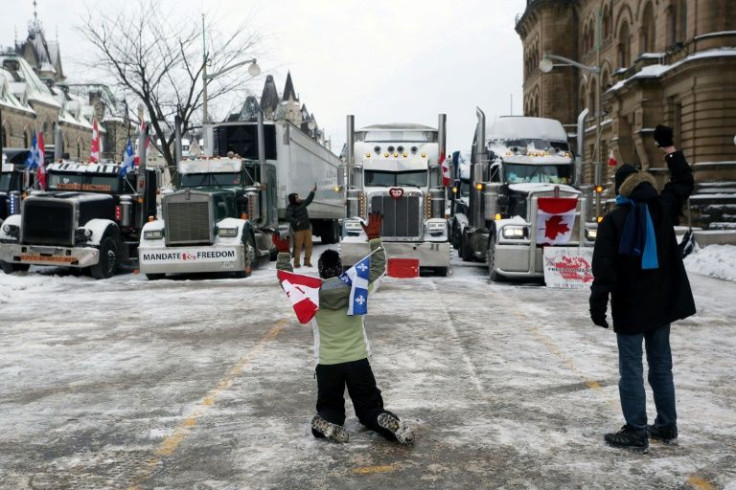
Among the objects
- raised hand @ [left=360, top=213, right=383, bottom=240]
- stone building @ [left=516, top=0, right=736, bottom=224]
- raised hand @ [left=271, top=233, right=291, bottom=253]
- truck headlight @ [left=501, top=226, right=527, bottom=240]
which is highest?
stone building @ [left=516, top=0, right=736, bottom=224]

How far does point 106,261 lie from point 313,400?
12.3 meters

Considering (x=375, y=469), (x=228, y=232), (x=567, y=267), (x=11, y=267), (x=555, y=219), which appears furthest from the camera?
(x=11, y=267)

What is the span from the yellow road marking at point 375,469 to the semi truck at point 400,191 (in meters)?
11.8

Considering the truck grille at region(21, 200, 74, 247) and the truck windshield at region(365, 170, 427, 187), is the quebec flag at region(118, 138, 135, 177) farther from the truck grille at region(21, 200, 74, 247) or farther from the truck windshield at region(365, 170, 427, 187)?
the truck windshield at region(365, 170, 427, 187)

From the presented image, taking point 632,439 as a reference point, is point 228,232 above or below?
above

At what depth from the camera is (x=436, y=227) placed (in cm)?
1717

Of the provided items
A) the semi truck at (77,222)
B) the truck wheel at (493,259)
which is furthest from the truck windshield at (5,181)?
the truck wheel at (493,259)

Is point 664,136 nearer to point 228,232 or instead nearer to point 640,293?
point 640,293

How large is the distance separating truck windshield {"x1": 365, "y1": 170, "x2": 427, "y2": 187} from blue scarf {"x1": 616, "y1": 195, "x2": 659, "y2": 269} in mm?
13149

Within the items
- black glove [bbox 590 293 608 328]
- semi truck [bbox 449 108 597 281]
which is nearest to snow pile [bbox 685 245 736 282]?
semi truck [bbox 449 108 597 281]

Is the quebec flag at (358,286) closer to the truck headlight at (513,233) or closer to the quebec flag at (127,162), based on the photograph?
the truck headlight at (513,233)

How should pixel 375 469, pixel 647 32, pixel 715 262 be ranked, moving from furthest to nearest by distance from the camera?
pixel 647 32, pixel 715 262, pixel 375 469

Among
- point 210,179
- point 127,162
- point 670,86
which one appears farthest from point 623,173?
point 670,86

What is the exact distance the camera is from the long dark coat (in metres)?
5.14
